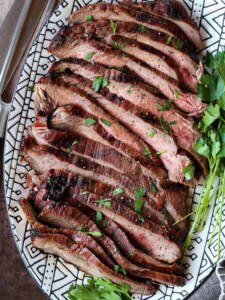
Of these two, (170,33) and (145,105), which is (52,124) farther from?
(170,33)

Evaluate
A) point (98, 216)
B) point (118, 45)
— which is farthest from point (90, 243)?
point (118, 45)

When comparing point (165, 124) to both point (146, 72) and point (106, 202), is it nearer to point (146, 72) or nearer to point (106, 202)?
point (146, 72)

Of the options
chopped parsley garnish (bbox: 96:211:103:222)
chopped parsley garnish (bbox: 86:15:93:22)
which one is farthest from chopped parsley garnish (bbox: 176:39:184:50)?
chopped parsley garnish (bbox: 96:211:103:222)

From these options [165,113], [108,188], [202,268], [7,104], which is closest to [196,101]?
[165,113]

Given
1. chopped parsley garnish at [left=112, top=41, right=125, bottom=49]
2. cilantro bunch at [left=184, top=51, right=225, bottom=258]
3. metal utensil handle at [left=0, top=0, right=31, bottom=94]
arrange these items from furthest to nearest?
1. metal utensil handle at [left=0, top=0, right=31, bottom=94]
2. chopped parsley garnish at [left=112, top=41, right=125, bottom=49]
3. cilantro bunch at [left=184, top=51, right=225, bottom=258]

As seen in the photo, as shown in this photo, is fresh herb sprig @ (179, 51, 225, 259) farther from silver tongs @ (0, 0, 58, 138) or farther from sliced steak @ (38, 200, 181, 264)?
silver tongs @ (0, 0, 58, 138)
